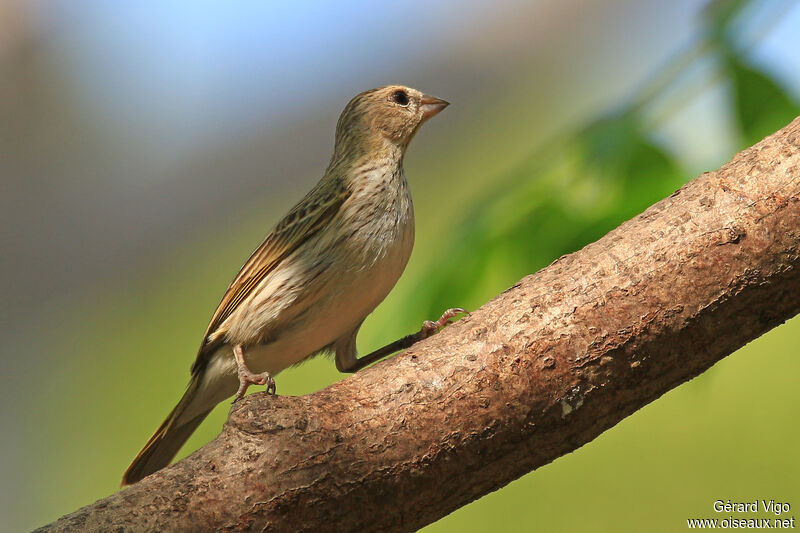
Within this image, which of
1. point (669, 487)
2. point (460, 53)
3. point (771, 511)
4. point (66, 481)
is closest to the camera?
point (771, 511)

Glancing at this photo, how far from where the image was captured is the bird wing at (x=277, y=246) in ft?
12.4

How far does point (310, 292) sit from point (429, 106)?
1.35m

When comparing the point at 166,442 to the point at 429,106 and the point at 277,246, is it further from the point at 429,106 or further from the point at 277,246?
the point at 429,106

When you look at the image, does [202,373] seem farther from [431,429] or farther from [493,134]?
[493,134]

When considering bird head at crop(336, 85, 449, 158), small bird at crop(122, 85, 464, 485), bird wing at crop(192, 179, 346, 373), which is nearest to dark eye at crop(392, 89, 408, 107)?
bird head at crop(336, 85, 449, 158)

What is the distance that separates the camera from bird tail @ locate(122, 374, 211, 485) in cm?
376

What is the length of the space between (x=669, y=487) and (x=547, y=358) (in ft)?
8.96

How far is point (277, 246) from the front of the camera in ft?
12.8

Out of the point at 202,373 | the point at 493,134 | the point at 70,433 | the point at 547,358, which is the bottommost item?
the point at 547,358

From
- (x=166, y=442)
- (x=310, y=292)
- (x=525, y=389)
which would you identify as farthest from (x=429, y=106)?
(x=525, y=389)

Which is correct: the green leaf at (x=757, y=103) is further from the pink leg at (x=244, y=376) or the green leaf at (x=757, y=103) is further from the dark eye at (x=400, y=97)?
the dark eye at (x=400, y=97)

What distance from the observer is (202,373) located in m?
3.81

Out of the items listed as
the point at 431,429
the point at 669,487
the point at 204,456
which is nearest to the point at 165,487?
the point at 204,456

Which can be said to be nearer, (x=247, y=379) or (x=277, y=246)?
(x=247, y=379)
